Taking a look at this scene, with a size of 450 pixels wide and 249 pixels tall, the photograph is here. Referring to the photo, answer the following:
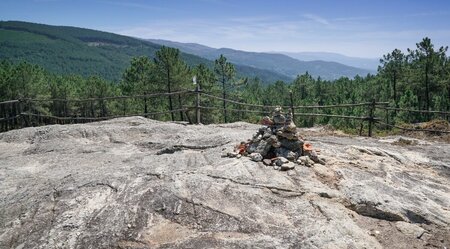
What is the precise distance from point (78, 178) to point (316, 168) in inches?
186

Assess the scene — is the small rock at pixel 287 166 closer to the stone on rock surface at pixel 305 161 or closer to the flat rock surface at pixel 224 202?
the flat rock surface at pixel 224 202

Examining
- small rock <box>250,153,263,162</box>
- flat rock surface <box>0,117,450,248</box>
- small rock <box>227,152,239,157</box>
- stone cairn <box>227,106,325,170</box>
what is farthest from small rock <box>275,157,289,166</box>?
small rock <box>227,152,239,157</box>

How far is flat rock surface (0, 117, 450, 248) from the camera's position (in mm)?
5719

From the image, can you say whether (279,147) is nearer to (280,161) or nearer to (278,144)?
(278,144)

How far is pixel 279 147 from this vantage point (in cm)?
791

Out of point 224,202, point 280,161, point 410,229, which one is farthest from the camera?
point 280,161

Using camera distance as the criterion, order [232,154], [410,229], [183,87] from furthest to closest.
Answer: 1. [183,87]
2. [232,154]
3. [410,229]

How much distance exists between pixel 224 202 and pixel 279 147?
2.12 meters

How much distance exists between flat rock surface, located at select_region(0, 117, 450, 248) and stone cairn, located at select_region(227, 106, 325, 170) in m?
0.22

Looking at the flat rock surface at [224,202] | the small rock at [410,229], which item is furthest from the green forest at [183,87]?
the small rock at [410,229]

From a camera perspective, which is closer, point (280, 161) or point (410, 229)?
point (410, 229)

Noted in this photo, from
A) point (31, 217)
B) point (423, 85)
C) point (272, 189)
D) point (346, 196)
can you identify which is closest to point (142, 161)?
point (31, 217)

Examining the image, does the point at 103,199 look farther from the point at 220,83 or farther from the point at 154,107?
the point at 220,83

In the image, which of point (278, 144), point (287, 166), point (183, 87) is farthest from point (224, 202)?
point (183, 87)
